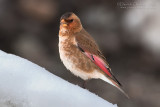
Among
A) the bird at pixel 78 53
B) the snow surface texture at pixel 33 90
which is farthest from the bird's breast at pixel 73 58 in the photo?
the snow surface texture at pixel 33 90

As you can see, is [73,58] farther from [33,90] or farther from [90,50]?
[33,90]

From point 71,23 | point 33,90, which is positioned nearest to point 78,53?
point 71,23

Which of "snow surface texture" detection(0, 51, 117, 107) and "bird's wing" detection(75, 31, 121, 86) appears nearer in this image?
"snow surface texture" detection(0, 51, 117, 107)

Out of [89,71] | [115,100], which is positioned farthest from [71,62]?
[115,100]

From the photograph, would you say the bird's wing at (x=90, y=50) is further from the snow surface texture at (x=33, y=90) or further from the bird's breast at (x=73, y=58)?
the snow surface texture at (x=33, y=90)

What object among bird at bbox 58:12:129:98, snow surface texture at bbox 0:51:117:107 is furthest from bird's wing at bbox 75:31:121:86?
snow surface texture at bbox 0:51:117:107

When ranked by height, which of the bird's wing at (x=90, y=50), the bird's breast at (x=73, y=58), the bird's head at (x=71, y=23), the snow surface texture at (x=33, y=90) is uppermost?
the snow surface texture at (x=33, y=90)

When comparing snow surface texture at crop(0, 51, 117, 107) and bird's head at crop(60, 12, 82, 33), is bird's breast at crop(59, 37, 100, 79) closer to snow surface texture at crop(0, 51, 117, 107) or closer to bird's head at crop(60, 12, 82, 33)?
bird's head at crop(60, 12, 82, 33)
